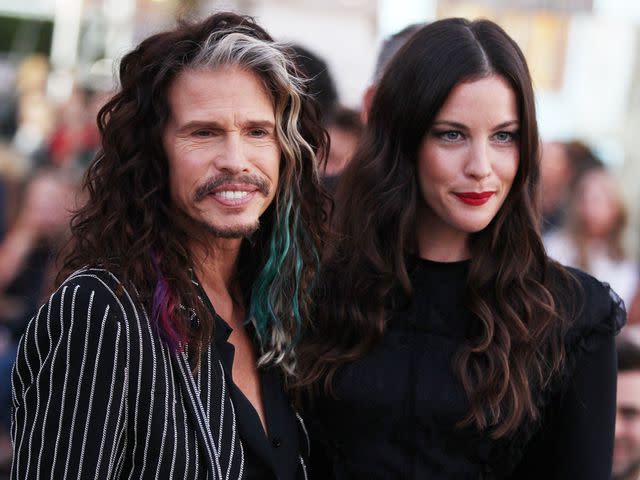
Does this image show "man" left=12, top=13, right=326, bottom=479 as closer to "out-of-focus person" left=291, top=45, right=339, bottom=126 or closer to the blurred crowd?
"out-of-focus person" left=291, top=45, right=339, bottom=126

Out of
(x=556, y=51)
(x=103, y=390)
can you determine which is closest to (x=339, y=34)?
(x=556, y=51)

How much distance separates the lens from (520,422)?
2.87 meters

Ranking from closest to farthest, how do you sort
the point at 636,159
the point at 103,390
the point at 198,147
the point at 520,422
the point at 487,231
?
the point at 103,390, the point at 198,147, the point at 520,422, the point at 487,231, the point at 636,159

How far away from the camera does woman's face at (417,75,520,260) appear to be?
9.46 ft

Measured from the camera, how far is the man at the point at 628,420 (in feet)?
12.9

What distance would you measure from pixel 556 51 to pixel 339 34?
4.71 meters

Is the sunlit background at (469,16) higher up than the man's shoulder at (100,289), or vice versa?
the sunlit background at (469,16)

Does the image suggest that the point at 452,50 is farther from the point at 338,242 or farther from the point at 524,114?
the point at 338,242

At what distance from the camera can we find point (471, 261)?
3057 mm

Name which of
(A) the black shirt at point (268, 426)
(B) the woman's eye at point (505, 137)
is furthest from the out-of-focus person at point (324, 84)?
(A) the black shirt at point (268, 426)

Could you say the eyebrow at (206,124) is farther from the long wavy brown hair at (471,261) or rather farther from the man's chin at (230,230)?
the long wavy brown hair at (471,261)

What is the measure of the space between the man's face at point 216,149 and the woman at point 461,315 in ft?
1.68

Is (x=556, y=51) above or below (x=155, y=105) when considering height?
above

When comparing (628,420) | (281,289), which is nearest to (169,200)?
(281,289)
